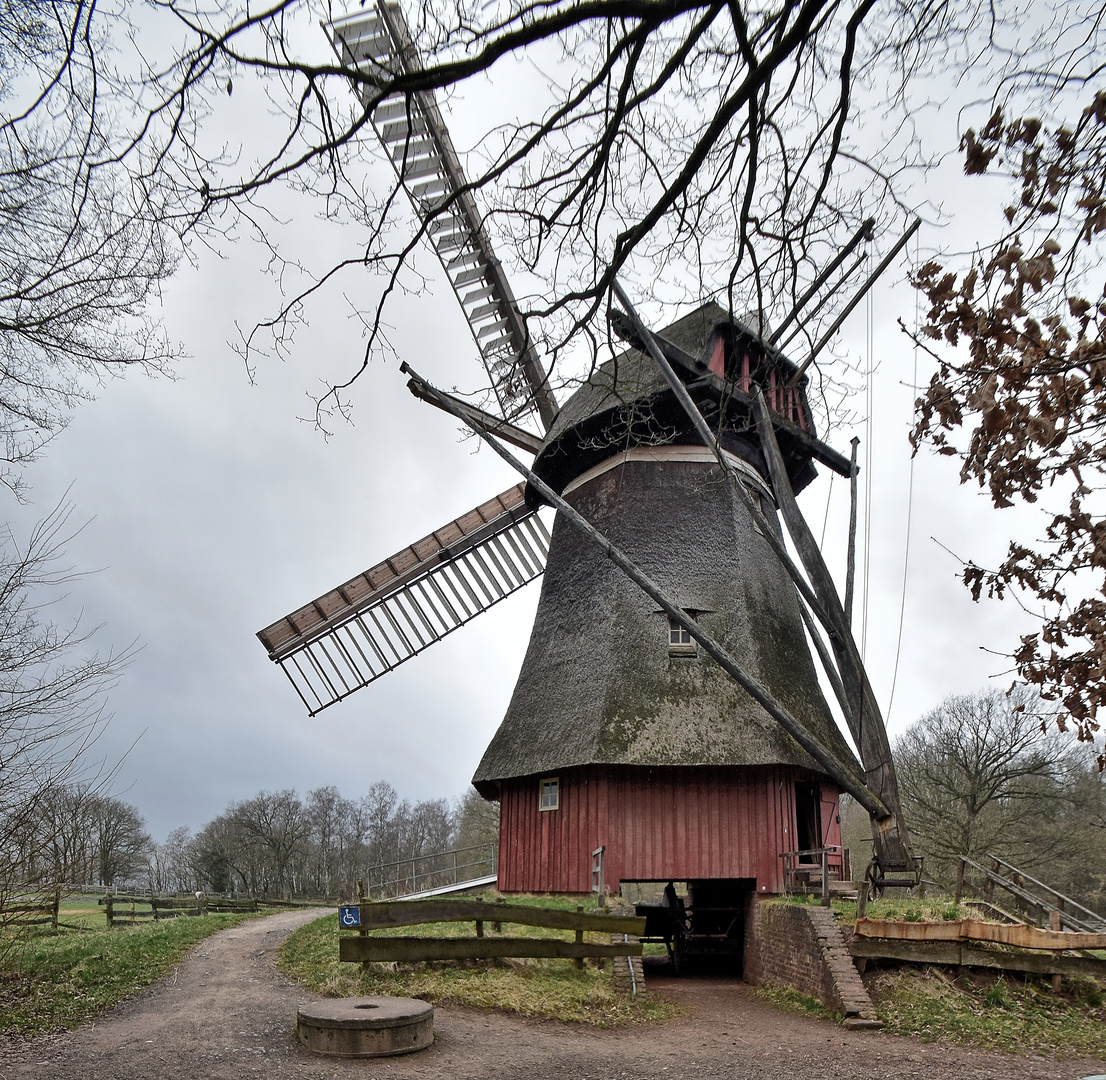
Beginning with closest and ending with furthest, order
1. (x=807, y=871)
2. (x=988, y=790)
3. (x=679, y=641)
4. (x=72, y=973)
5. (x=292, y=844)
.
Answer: (x=72, y=973) → (x=807, y=871) → (x=679, y=641) → (x=988, y=790) → (x=292, y=844)

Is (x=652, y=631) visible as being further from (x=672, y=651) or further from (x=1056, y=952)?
(x=1056, y=952)

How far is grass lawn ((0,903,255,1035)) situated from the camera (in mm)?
7008

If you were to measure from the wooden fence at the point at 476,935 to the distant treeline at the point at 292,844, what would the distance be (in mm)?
7773

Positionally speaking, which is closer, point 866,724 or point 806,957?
point 806,957

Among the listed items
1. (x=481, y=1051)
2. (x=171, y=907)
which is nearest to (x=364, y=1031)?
(x=481, y=1051)

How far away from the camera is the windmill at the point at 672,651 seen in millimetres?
10836

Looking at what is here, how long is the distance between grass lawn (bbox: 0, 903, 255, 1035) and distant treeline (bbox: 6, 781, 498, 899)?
5.49 meters

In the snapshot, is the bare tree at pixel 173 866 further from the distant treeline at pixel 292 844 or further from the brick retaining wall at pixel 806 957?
the brick retaining wall at pixel 806 957

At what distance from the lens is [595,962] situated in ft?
29.8

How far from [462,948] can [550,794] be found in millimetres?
4040

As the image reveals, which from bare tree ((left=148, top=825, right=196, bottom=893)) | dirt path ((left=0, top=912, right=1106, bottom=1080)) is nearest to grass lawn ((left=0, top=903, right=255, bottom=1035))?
dirt path ((left=0, top=912, right=1106, bottom=1080))

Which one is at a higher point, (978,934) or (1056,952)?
(978,934)

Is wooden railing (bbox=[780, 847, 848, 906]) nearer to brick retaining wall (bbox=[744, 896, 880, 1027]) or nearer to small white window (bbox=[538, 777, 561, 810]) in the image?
brick retaining wall (bbox=[744, 896, 880, 1027])

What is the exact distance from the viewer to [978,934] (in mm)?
7762
